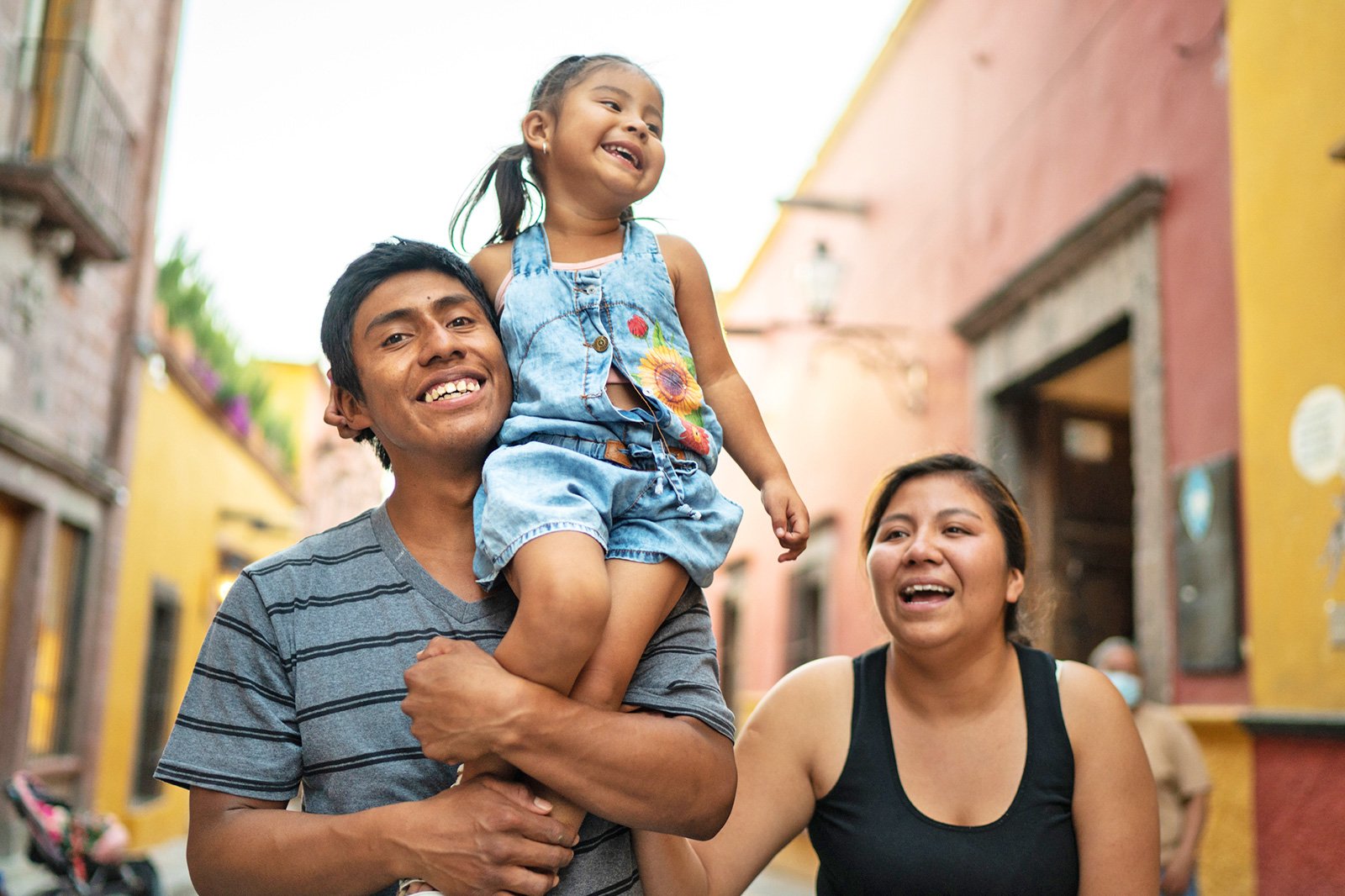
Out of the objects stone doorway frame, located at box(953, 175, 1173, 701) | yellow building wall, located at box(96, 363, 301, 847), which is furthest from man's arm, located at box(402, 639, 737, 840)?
yellow building wall, located at box(96, 363, 301, 847)

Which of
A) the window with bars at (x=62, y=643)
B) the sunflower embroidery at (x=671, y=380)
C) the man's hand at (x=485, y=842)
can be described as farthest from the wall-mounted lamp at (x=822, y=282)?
the man's hand at (x=485, y=842)

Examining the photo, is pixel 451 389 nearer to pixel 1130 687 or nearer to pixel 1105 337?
pixel 1130 687

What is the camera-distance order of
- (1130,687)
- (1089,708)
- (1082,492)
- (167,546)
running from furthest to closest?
(167,546)
(1082,492)
(1130,687)
(1089,708)

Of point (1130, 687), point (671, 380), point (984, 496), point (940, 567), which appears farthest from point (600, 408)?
point (1130, 687)

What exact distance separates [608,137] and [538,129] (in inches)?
7.5

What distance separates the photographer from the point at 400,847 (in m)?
1.76

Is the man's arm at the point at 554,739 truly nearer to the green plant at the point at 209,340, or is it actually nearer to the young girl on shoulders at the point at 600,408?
the young girl on shoulders at the point at 600,408

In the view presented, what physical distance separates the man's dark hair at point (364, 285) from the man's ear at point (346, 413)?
0.02 m

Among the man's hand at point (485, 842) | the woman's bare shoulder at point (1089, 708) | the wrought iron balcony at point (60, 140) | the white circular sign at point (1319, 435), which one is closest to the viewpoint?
the man's hand at point (485, 842)

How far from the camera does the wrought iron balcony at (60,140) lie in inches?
321

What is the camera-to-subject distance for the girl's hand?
2.17 metres

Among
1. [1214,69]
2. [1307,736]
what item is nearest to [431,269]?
[1307,736]

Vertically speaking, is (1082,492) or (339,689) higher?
(1082,492)

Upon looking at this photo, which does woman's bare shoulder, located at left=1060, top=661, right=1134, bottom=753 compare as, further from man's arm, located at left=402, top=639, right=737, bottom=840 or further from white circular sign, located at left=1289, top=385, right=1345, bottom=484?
white circular sign, located at left=1289, top=385, right=1345, bottom=484
